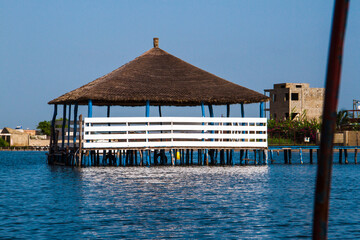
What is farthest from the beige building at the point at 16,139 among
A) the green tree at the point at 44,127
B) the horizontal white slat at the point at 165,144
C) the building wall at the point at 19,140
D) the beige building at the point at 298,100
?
the horizontal white slat at the point at 165,144

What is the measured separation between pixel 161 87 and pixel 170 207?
60.2 feet

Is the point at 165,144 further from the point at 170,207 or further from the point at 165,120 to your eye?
the point at 170,207

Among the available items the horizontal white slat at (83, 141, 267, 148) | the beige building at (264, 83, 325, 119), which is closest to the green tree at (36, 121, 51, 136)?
the beige building at (264, 83, 325, 119)

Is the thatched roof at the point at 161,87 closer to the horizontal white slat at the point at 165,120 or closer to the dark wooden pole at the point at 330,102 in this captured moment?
the horizontal white slat at the point at 165,120

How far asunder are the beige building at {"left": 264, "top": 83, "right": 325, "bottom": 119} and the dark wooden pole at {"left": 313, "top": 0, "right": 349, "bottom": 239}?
8535 cm

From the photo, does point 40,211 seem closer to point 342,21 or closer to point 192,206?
point 192,206

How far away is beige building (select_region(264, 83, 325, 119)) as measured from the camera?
89875mm

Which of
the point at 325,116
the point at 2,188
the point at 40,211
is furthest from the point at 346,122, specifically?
the point at 325,116

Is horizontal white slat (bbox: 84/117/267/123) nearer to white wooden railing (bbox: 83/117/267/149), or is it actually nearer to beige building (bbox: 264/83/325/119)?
white wooden railing (bbox: 83/117/267/149)

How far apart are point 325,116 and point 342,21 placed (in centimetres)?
70

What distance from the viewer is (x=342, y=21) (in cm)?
461

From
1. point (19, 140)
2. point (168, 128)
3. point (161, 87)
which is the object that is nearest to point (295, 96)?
point (161, 87)

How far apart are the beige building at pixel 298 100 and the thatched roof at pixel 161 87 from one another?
52439 mm

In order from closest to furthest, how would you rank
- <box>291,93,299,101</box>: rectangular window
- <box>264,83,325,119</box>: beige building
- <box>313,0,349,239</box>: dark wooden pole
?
<box>313,0,349,239</box>: dark wooden pole → <box>264,83,325,119</box>: beige building → <box>291,93,299,101</box>: rectangular window
